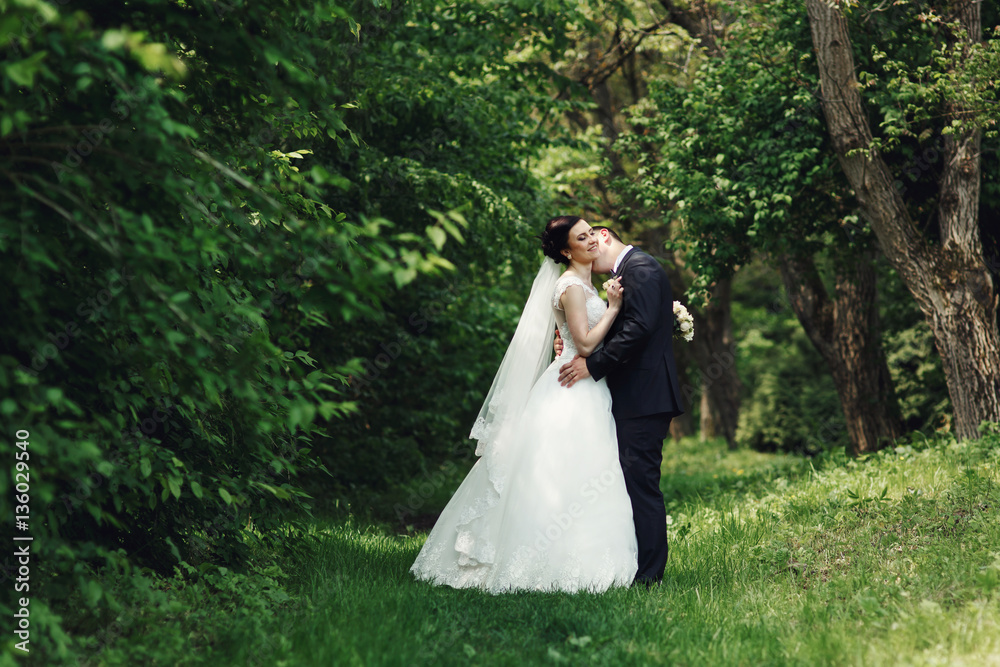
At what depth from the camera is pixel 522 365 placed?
5496 millimetres

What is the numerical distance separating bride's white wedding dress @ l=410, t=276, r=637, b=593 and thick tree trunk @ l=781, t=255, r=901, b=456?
5.90 metres

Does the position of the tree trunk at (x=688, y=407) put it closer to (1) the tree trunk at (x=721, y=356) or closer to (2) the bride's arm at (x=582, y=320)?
(1) the tree trunk at (x=721, y=356)

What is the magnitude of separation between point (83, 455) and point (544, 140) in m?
7.30

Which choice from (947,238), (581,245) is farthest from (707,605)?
(947,238)

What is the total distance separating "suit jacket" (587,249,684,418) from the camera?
5078mm

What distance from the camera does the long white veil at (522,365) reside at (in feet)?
17.7

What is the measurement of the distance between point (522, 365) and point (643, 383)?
880 mm

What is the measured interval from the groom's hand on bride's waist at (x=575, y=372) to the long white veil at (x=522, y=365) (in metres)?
0.30

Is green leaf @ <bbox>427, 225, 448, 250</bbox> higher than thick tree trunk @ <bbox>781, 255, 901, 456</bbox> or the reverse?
higher

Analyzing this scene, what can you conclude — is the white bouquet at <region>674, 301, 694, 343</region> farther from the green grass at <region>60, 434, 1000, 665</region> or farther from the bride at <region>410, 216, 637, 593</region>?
the green grass at <region>60, 434, 1000, 665</region>

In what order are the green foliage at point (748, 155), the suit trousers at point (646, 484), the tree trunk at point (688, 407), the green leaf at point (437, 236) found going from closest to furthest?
the green leaf at point (437, 236) < the suit trousers at point (646, 484) < the green foliage at point (748, 155) < the tree trunk at point (688, 407)

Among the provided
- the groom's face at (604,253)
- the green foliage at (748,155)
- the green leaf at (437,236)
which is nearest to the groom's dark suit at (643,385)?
the groom's face at (604,253)

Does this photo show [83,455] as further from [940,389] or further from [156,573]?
[940,389]

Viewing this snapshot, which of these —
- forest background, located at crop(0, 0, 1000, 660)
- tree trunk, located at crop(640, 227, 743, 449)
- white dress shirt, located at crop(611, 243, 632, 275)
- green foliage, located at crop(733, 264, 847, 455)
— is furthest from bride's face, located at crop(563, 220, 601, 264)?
green foliage, located at crop(733, 264, 847, 455)
